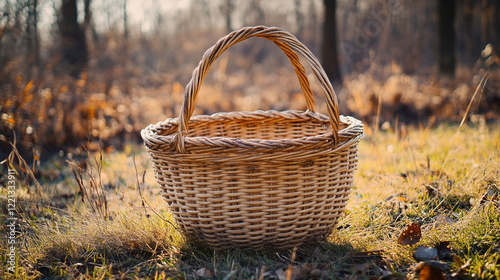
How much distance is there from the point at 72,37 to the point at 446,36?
354 inches

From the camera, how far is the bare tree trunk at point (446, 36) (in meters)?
8.39

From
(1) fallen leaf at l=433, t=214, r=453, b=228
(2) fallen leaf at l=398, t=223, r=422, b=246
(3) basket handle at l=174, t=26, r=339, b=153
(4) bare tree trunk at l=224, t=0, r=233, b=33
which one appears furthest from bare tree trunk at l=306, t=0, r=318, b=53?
(2) fallen leaf at l=398, t=223, r=422, b=246

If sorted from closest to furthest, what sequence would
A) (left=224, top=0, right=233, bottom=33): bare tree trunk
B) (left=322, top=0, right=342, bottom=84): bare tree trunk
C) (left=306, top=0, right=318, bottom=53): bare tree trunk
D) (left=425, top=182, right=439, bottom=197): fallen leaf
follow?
(left=425, top=182, right=439, bottom=197): fallen leaf → (left=322, top=0, right=342, bottom=84): bare tree trunk → (left=224, top=0, right=233, bottom=33): bare tree trunk → (left=306, top=0, right=318, bottom=53): bare tree trunk

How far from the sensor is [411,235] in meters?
1.67

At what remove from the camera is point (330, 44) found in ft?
24.9

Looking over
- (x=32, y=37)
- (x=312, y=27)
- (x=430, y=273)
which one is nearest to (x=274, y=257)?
(x=430, y=273)

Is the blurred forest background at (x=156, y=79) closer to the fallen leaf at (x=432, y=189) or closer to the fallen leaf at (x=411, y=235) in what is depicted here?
the fallen leaf at (x=432, y=189)

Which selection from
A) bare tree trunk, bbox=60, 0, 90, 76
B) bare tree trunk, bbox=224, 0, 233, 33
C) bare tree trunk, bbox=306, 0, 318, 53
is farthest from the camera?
bare tree trunk, bbox=306, 0, 318, 53

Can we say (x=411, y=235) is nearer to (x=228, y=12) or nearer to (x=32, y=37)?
(x=32, y=37)

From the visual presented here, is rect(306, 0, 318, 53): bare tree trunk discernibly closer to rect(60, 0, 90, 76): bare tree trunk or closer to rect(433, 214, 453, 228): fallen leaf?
rect(60, 0, 90, 76): bare tree trunk

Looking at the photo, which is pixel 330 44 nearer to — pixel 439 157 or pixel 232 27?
pixel 439 157

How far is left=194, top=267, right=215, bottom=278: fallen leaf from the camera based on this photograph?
5.00ft

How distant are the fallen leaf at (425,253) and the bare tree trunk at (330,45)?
616 centimetres

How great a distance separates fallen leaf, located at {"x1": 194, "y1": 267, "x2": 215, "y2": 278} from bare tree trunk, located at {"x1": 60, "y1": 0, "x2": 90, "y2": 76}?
7273mm
